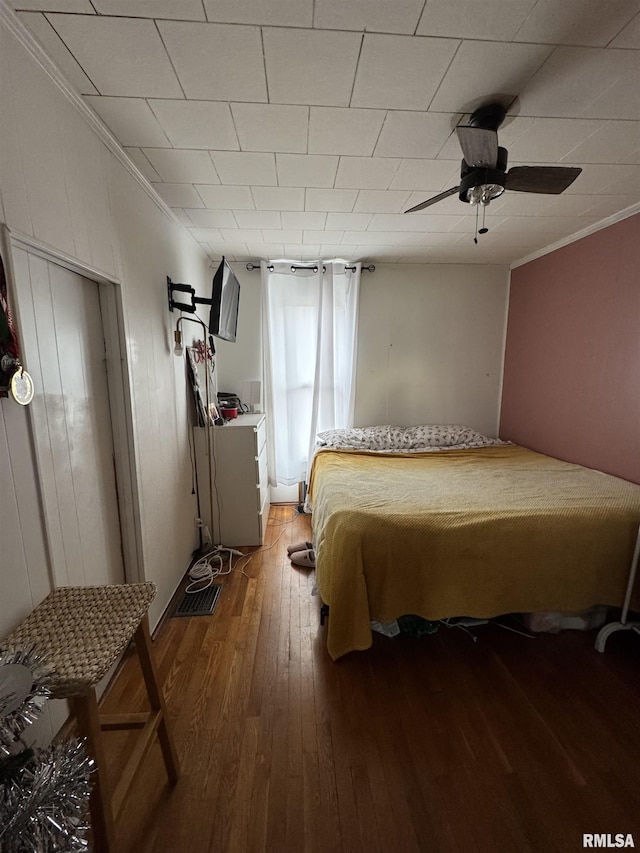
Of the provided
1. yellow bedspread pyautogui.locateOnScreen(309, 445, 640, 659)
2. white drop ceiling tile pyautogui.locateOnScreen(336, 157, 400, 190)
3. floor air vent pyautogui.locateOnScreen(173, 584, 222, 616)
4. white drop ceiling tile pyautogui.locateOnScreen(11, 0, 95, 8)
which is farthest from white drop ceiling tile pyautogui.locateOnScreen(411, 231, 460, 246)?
floor air vent pyautogui.locateOnScreen(173, 584, 222, 616)

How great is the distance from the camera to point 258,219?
241 centimetres

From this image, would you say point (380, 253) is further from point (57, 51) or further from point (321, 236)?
point (57, 51)

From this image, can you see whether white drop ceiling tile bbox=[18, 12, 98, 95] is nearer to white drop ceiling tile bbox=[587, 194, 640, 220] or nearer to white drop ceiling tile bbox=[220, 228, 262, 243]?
white drop ceiling tile bbox=[220, 228, 262, 243]

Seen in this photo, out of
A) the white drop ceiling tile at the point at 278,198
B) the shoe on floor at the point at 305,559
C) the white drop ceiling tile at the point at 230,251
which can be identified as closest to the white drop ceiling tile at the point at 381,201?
the white drop ceiling tile at the point at 278,198

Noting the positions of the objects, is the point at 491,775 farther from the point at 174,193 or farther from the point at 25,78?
the point at 174,193

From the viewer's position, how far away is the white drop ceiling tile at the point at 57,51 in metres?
1.04

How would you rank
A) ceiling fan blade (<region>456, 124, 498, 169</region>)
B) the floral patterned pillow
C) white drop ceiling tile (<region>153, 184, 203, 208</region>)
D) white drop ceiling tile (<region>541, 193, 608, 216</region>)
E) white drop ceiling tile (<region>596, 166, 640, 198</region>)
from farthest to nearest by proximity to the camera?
the floral patterned pillow → white drop ceiling tile (<region>541, 193, 608, 216</region>) → white drop ceiling tile (<region>153, 184, 203, 208</region>) → white drop ceiling tile (<region>596, 166, 640, 198</region>) → ceiling fan blade (<region>456, 124, 498, 169</region>)

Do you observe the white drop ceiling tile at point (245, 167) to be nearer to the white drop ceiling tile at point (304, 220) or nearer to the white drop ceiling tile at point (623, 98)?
the white drop ceiling tile at point (304, 220)

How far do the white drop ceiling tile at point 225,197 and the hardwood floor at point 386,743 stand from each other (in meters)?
2.53

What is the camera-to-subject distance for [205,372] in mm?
2953

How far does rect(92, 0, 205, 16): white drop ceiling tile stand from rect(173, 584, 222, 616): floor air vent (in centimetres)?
260

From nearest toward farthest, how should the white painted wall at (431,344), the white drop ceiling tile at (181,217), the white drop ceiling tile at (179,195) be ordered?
the white drop ceiling tile at (179,195), the white drop ceiling tile at (181,217), the white painted wall at (431,344)

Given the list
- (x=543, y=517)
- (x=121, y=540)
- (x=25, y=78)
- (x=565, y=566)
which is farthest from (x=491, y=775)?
(x=25, y=78)

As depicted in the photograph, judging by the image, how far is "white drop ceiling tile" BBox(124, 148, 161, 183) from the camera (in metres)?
1.67
